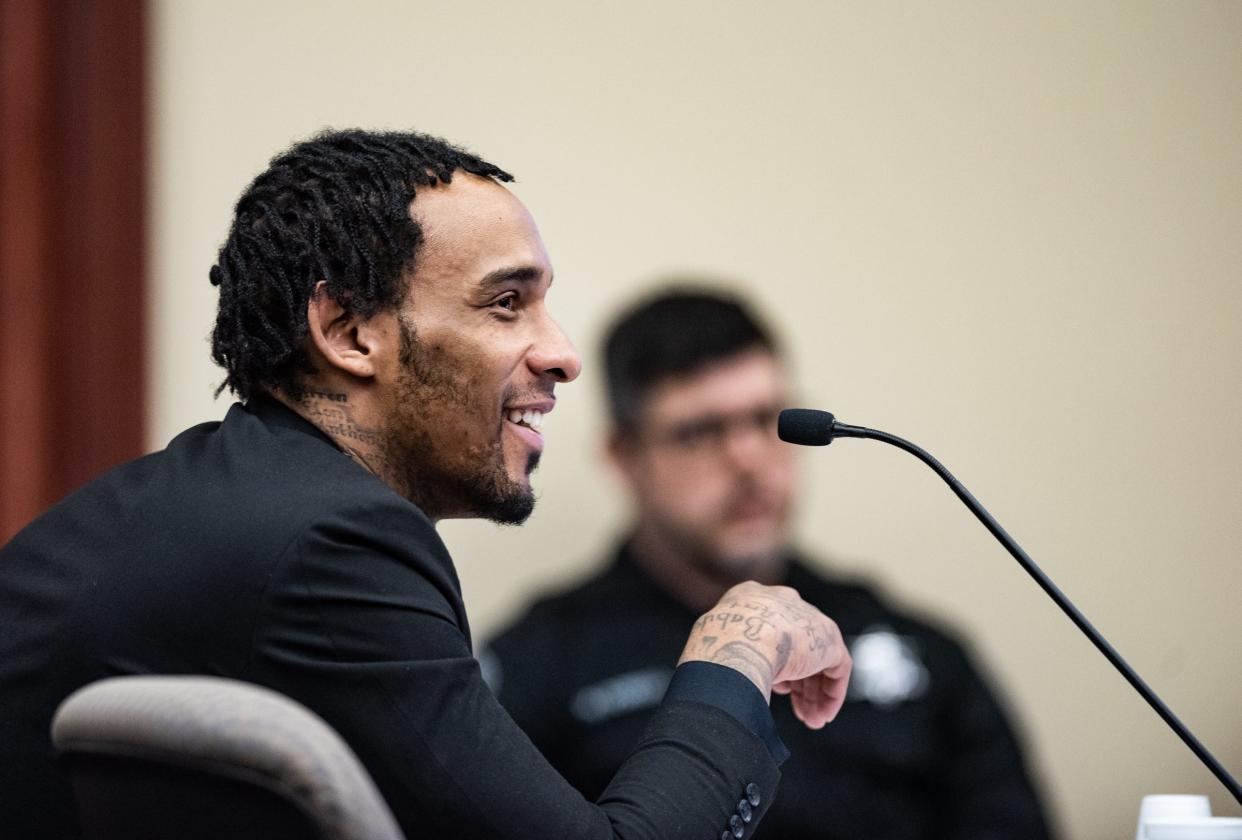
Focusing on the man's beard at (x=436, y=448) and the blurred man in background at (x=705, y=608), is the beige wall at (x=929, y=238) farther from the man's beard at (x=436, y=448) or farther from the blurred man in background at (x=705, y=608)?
the man's beard at (x=436, y=448)

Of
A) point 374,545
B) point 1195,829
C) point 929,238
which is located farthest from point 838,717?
point 374,545

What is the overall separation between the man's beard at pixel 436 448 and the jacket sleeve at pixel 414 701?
28 cm

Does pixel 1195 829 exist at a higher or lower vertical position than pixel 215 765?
lower

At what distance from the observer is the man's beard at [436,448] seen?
1.53m

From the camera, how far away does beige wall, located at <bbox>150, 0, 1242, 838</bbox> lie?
292 cm

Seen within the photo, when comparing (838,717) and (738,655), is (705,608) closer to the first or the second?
(838,717)

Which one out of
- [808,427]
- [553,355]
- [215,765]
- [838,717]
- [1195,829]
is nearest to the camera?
[215,765]

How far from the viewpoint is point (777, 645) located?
4.59 ft

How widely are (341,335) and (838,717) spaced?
143 cm

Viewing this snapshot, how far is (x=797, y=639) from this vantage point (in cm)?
142

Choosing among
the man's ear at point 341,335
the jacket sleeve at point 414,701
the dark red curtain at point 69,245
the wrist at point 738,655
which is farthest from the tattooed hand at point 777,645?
the dark red curtain at point 69,245

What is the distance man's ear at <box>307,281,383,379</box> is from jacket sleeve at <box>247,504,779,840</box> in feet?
0.98

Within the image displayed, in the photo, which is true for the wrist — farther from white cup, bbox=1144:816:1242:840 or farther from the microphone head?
white cup, bbox=1144:816:1242:840

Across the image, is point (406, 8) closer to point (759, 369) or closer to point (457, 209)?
point (759, 369)
